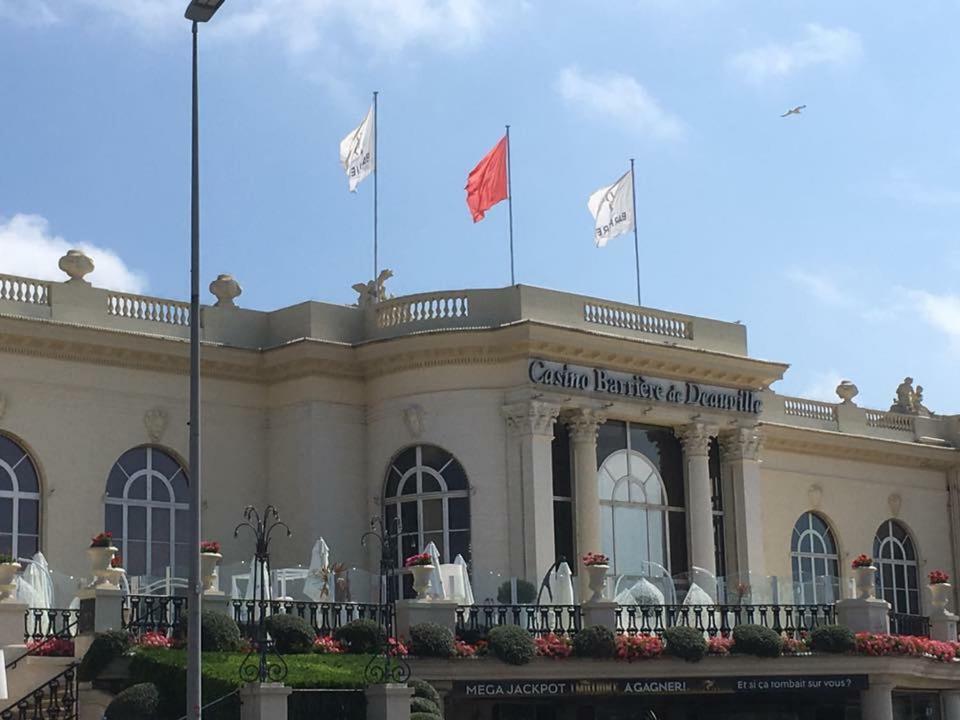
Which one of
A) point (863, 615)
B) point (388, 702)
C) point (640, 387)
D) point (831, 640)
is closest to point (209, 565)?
point (388, 702)

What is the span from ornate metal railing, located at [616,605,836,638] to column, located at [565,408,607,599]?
125 inches

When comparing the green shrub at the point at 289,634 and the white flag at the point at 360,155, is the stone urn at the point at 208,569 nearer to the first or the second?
the green shrub at the point at 289,634

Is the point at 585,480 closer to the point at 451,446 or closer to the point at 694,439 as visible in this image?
the point at 451,446

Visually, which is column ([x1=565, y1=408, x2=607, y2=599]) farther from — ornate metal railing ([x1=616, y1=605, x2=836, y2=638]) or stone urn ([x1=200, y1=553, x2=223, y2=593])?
stone urn ([x1=200, y1=553, x2=223, y2=593])

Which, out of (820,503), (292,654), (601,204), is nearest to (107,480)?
(292,654)

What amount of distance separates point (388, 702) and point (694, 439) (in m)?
16.2

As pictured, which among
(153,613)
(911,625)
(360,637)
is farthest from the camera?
(911,625)

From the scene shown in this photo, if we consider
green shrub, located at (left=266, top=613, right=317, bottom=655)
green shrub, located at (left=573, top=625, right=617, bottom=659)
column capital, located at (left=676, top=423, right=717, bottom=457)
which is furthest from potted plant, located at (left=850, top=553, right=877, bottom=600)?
green shrub, located at (left=266, top=613, right=317, bottom=655)

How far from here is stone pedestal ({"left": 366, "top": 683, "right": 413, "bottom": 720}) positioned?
2647 cm

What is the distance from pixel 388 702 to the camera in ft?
86.8

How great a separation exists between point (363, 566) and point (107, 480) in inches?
219

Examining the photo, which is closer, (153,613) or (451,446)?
(153,613)

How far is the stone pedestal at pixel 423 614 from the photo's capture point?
1243 inches

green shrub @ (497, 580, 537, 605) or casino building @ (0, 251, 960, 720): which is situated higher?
casino building @ (0, 251, 960, 720)
